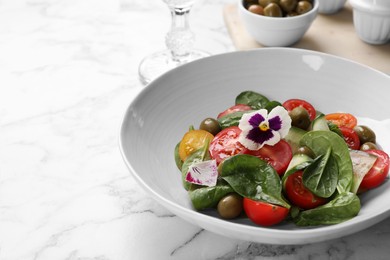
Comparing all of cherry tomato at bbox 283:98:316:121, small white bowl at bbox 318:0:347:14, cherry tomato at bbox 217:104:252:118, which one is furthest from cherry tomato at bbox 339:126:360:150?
small white bowl at bbox 318:0:347:14

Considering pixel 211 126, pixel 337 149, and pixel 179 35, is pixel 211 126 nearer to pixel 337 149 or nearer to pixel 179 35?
pixel 337 149

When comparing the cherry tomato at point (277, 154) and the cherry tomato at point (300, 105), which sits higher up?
the cherry tomato at point (277, 154)

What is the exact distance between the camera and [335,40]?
1.89 m

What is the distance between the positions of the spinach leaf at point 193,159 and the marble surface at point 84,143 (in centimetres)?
10

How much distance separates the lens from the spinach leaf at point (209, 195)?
1159 mm

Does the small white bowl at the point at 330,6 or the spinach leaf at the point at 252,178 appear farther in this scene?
the small white bowl at the point at 330,6

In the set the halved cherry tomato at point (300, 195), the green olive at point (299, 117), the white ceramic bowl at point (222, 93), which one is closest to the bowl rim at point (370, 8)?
the white ceramic bowl at point (222, 93)

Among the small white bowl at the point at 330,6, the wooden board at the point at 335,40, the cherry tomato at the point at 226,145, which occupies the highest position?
the cherry tomato at the point at 226,145

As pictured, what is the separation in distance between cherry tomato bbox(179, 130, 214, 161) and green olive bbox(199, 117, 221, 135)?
27 millimetres

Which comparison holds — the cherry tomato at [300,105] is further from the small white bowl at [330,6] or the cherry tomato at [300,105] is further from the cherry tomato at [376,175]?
the small white bowl at [330,6]

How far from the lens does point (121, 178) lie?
1.43 meters

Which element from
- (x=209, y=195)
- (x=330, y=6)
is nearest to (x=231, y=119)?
(x=209, y=195)

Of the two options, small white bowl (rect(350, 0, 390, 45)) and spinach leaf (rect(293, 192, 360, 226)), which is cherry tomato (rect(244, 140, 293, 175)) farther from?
small white bowl (rect(350, 0, 390, 45))

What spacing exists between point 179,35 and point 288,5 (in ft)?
1.09
